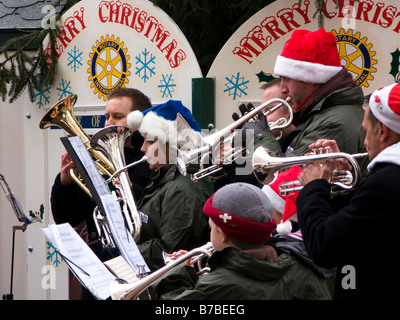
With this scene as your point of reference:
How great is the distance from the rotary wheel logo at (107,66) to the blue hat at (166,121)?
4.42 feet

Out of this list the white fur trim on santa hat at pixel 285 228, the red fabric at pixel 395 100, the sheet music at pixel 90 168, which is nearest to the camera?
the red fabric at pixel 395 100

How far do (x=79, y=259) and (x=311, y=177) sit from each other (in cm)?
109

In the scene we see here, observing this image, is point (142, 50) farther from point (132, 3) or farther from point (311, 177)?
point (311, 177)

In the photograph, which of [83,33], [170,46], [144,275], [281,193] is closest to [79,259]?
[144,275]

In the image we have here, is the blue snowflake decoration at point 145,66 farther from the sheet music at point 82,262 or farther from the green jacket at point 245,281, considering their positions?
the green jacket at point 245,281

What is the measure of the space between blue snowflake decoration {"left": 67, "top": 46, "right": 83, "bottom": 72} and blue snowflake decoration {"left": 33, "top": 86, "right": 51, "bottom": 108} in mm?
325

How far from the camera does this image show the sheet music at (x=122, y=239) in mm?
3156

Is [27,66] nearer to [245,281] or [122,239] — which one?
[122,239]

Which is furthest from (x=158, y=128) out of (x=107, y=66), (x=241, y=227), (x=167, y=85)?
(x=107, y=66)

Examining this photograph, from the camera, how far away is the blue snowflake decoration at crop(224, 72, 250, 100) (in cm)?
504

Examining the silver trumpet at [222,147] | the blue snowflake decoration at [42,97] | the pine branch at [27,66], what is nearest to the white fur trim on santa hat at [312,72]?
the silver trumpet at [222,147]

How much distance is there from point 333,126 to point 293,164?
0.42 meters

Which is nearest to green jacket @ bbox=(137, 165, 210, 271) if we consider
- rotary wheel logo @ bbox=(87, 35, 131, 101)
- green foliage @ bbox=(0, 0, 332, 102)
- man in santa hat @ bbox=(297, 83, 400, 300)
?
man in santa hat @ bbox=(297, 83, 400, 300)

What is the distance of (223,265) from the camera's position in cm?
265
